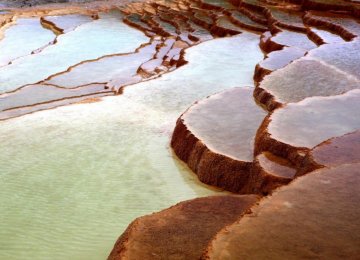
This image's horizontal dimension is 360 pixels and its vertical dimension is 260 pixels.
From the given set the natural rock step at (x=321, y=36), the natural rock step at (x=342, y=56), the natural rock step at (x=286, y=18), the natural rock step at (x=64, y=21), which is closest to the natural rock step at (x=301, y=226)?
the natural rock step at (x=342, y=56)

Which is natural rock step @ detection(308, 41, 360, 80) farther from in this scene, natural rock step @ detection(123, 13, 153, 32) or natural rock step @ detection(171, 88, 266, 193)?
natural rock step @ detection(123, 13, 153, 32)

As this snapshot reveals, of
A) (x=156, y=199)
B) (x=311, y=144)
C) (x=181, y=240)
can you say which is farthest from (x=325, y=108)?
(x=181, y=240)

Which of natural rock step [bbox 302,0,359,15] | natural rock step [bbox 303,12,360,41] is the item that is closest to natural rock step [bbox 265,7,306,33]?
natural rock step [bbox 303,12,360,41]

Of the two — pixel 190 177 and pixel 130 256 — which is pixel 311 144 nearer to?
pixel 190 177

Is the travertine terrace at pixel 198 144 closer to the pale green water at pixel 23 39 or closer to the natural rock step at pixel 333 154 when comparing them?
the natural rock step at pixel 333 154

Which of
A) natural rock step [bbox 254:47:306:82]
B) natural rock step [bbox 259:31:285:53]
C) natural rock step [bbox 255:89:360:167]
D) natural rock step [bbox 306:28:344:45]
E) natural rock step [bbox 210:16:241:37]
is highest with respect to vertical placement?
natural rock step [bbox 255:89:360:167]
